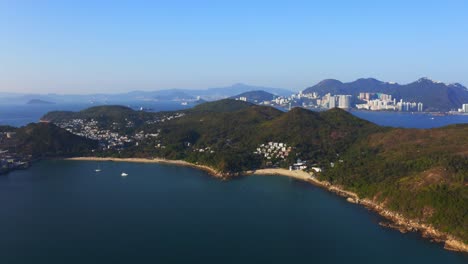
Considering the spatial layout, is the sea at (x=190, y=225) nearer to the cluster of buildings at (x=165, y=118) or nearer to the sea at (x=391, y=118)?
the cluster of buildings at (x=165, y=118)

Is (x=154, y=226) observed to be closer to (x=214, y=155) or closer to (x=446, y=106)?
(x=214, y=155)

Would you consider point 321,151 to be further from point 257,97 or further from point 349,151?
point 257,97

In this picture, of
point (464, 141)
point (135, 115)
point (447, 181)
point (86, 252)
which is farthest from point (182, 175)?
point (135, 115)

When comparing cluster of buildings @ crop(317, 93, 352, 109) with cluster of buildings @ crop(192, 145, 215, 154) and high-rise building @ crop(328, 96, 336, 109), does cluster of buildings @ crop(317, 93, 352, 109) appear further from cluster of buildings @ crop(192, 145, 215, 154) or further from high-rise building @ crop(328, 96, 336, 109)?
cluster of buildings @ crop(192, 145, 215, 154)

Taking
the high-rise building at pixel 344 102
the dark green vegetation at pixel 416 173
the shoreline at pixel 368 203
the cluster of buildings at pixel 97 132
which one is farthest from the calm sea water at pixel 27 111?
the dark green vegetation at pixel 416 173

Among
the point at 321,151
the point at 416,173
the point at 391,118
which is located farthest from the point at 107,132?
the point at 391,118

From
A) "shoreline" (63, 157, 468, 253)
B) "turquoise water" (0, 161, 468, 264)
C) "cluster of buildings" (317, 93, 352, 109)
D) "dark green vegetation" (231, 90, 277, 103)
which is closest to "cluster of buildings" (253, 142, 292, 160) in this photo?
"shoreline" (63, 157, 468, 253)
